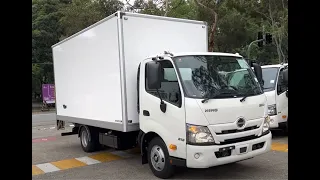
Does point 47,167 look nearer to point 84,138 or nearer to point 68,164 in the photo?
point 68,164

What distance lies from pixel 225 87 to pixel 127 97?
1.97m

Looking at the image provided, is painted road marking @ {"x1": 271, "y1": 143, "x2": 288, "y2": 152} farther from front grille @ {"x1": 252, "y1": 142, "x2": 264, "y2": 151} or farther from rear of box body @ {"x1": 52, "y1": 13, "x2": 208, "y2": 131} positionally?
rear of box body @ {"x1": 52, "y1": 13, "x2": 208, "y2": 131}

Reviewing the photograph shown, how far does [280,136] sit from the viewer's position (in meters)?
9.88

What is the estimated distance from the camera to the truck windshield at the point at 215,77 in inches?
208

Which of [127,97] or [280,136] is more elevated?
[127,97]

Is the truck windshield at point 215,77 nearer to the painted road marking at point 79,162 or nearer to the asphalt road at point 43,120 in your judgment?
the painted road marking at point 79,162

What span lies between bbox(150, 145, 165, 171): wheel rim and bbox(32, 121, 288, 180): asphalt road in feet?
0.93

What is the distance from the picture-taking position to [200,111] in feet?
16.6

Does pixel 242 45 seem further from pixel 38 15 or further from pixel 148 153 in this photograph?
pixel 148 153

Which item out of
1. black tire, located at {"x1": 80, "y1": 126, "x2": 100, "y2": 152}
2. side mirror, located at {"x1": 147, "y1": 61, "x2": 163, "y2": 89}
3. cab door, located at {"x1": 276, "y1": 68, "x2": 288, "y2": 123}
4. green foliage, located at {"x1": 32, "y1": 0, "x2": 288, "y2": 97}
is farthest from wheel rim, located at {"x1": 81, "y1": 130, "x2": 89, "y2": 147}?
green foliage, located at {"x1": 32, "y1": 0, "x2": 288, "y2": 97}

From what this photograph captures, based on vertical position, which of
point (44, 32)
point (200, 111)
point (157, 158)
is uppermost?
point (44, 32)

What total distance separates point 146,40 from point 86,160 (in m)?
3.34

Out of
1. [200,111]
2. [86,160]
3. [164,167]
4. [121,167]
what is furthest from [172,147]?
[86,160]
